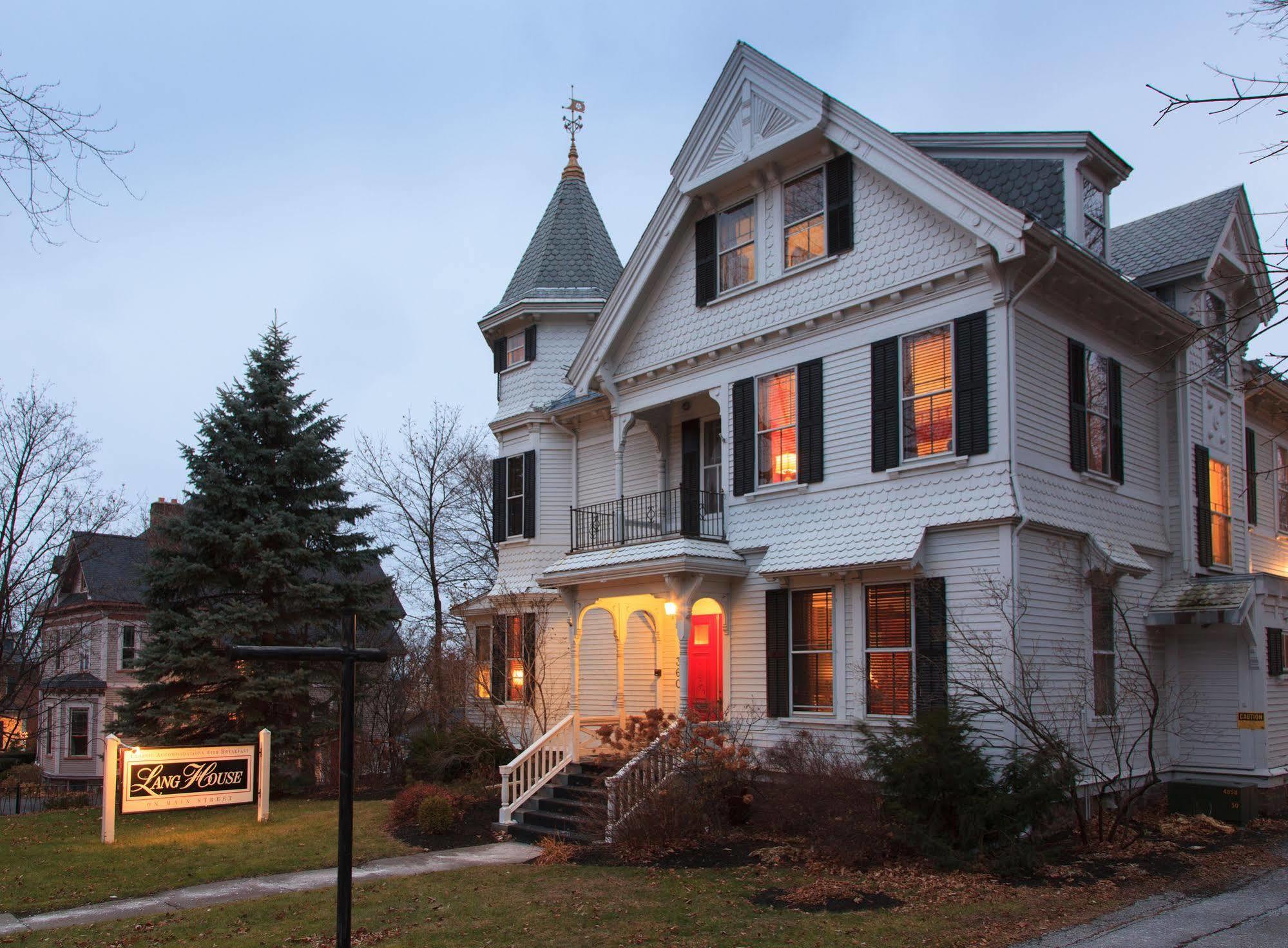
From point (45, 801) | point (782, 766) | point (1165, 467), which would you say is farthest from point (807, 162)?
point (45, 801)

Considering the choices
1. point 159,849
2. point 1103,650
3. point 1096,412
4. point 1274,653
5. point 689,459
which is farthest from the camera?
point 689,459

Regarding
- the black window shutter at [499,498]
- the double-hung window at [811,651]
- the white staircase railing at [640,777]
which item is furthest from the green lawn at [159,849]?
the black window shutter at [499,498]

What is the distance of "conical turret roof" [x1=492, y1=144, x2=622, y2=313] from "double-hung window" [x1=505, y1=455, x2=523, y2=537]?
326 centimetres

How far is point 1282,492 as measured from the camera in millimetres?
19844

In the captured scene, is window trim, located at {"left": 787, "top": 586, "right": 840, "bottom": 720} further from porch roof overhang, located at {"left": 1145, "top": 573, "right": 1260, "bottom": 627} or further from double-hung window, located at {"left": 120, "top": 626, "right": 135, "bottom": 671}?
double-hung window, located at {"left": 120, "top": 626, "right": 135, "bottom": 671}

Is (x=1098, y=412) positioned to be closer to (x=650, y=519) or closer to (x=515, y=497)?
(x=650, y=519)

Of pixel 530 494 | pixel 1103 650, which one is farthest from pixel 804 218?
pixel 530 494

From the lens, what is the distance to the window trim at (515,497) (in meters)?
21.0

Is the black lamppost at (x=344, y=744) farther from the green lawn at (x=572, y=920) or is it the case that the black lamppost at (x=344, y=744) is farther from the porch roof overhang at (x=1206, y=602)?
the porch roof overhang at (x=1206, y=602)

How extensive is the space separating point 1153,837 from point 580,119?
17.9 m

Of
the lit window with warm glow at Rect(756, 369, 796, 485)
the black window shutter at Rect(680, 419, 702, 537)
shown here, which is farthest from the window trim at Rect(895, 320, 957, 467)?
the black window shutter at Rect(680, 419, 702, 537)

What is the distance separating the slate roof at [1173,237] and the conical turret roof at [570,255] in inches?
379

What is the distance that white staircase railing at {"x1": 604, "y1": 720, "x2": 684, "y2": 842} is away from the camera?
1312cm

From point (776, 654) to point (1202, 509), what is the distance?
7.05 meters
